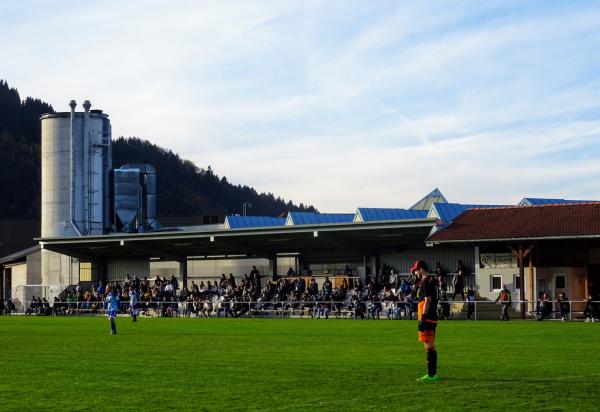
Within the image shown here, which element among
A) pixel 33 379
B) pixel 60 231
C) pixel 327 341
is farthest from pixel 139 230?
pixel 33 379

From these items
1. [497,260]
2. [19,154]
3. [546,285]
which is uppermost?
[19,154]

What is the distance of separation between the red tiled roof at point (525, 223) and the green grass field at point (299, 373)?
16240 mm

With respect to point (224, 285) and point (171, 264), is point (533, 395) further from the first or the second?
point (171, 264)

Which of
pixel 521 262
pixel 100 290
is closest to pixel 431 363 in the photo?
pixel 521 262

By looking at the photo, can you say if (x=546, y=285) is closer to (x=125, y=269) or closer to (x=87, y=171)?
(x=125, y=269)

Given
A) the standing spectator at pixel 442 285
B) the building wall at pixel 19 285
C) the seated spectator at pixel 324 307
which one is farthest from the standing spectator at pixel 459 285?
the building wall at pixel 19 285

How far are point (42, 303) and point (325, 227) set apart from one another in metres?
19.1

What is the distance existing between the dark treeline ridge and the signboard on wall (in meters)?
107

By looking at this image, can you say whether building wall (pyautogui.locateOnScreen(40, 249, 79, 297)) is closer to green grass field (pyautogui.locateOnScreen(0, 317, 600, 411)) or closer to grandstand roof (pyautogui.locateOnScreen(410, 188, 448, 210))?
grandstand roof (pyautogui.locateOnScreen(410, 188, 448, 210))

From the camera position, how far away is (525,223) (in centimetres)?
4731

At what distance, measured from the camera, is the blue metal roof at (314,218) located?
64762mm

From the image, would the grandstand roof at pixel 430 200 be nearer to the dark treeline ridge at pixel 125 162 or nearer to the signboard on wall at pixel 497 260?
the signboard on wall at pixel 497 260

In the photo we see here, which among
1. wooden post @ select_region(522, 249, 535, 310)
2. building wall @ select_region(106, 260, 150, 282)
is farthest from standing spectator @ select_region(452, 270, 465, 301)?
building wall @ select_region(106, 260, 150, 282)

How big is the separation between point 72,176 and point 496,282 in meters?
36.1
